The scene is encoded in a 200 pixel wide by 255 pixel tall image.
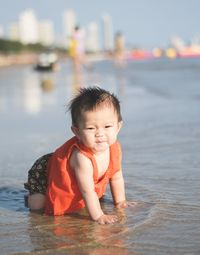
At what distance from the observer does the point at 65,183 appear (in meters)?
2.87

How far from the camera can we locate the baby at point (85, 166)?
2717 millimetres

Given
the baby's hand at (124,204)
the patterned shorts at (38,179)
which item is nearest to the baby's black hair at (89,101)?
the patterned shorts at (38,179)

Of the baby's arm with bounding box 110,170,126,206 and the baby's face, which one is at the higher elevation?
the baby's face

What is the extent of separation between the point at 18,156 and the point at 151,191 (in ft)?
5.00

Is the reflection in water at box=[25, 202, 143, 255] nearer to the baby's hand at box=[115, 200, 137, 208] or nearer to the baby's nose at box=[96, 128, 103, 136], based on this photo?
the baby's hand at box=[115, 200, 137, 208]

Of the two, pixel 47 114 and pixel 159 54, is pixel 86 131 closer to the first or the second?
pixel 47 114

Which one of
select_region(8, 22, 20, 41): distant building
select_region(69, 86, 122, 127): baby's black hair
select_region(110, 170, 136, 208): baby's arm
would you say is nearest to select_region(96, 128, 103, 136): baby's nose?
select_region(69, 86, 122, 127): baby's black hair

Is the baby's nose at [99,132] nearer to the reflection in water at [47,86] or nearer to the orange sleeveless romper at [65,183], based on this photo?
the orange sleeveless romper at [65,183]

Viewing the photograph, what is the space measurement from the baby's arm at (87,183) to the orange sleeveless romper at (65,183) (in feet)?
0.11

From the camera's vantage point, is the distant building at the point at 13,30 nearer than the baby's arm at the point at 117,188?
No

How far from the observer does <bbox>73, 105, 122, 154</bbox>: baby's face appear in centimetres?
271

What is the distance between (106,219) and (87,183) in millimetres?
215

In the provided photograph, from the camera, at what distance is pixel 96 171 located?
2863 millimetres

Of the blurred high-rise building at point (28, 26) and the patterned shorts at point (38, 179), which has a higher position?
the blurred high-rise building at point (28, 26)
